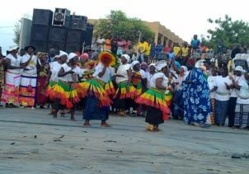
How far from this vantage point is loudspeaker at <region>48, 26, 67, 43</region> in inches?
859

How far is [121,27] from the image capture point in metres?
60.9

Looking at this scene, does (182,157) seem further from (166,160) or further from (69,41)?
(69,41)

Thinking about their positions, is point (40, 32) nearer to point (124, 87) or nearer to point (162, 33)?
point (124, 87)

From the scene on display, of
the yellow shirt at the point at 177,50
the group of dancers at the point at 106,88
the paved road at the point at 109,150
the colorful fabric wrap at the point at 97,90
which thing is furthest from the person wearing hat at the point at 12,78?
the yellow shirt at the point at 177,50

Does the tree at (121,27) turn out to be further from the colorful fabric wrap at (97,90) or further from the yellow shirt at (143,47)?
the colorful fabric wrap at (97,90)

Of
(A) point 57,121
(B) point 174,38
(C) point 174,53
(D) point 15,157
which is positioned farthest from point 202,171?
(B) point 174,38

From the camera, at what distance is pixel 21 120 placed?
1329 cm

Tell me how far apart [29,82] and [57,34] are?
429cm

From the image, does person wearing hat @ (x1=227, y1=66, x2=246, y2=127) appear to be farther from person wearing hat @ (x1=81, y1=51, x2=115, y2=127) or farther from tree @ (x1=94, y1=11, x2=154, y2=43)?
tree @ (x1=94, y1=11, x2=154, y2=43)

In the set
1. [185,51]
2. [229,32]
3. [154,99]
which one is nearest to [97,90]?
[154,99]

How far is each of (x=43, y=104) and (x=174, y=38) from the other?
5781 cm

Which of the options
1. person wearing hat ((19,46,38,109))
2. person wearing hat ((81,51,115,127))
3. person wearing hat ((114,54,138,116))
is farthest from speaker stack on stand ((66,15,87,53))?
person wearing hat ((81,51,115,127))

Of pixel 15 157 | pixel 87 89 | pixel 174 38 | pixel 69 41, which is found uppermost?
pixel 174 38

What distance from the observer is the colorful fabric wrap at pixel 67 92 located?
14.4 metres
